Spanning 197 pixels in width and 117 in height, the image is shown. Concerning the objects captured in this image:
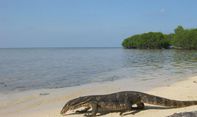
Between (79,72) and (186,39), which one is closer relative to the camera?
(79,72)

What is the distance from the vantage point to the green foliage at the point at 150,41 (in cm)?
13238

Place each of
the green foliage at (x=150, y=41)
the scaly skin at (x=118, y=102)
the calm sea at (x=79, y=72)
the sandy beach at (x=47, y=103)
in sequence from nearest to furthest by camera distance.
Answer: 1. the sandy beach at (x=47, y=103)
2. the scaly skin at (x=118, y=102)
3. the calm sea at (x=79, y=72)
4. the green foliage at (x=150, y=41)

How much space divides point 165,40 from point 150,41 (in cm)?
611

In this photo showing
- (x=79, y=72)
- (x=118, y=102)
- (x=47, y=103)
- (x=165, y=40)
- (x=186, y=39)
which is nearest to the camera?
(x=118, y=102)

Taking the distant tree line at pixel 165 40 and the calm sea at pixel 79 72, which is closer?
the calm sea at pixel 79 72

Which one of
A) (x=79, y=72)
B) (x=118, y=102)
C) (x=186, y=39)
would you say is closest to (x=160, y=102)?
(x=118, y=102)

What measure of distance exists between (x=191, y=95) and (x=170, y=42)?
12363cm

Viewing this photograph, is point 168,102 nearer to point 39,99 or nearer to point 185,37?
point 39,99

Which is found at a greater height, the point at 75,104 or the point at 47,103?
the point at 75,104

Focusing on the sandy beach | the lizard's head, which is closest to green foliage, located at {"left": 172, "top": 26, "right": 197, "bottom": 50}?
the sandy beach

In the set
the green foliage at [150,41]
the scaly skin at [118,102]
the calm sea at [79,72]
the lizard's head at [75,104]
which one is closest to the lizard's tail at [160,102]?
the scaly skin at [118,102]

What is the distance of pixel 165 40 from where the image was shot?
435ft

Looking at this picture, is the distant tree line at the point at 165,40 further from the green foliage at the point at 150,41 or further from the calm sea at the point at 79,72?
the calm sea at the point at 79,72

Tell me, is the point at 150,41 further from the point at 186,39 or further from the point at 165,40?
the point at 186,39
